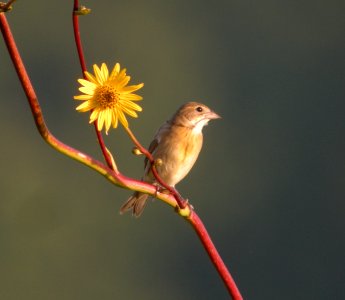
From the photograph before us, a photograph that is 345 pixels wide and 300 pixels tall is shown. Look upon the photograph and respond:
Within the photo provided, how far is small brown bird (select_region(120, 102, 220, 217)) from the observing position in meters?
3.98

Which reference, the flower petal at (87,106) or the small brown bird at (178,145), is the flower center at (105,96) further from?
the small brown bird at (178,145)

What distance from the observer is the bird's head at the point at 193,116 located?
13.5 feet

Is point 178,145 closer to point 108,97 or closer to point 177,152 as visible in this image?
point 177,152

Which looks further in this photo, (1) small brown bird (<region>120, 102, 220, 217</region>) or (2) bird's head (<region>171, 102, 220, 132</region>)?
(2) bird's head (<region>171, 102, 220, 132</region>)

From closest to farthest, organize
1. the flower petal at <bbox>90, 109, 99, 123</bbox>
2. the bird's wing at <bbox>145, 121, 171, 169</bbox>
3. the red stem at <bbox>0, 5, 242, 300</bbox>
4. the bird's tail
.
A: the red stem at <bbox>0, 5, 242, 300</bbox>
the flower petal at <bbox>90, 109, 99, 123</bbox>
the bird's tail
the bird's wing at <bbox>145, 121, 171, 169</bbox>

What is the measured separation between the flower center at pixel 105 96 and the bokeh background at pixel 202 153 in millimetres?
11814

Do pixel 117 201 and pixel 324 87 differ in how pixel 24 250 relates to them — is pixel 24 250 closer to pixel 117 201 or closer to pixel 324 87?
pixel 117 201

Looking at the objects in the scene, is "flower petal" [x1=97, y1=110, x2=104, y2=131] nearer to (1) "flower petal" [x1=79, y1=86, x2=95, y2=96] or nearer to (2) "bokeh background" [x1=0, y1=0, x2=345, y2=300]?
(1) "flower petal" [x1=79, y1=86, x2=95, y2=96]

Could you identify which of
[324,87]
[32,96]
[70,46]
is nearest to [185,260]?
[324,87]

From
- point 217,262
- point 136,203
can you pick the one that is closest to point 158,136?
point 136,203

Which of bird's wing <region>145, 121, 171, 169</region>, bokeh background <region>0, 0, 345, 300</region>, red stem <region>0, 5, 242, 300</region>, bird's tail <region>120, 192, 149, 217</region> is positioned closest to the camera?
red stem <region>0, 5, 242, 300</region>

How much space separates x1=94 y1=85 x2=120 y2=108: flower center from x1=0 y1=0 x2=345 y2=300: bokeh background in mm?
11814

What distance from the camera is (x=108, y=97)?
1715 mm

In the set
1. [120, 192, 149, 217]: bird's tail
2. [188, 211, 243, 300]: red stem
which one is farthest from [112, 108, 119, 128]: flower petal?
[120, 192, 149, 217]: bird's tail
